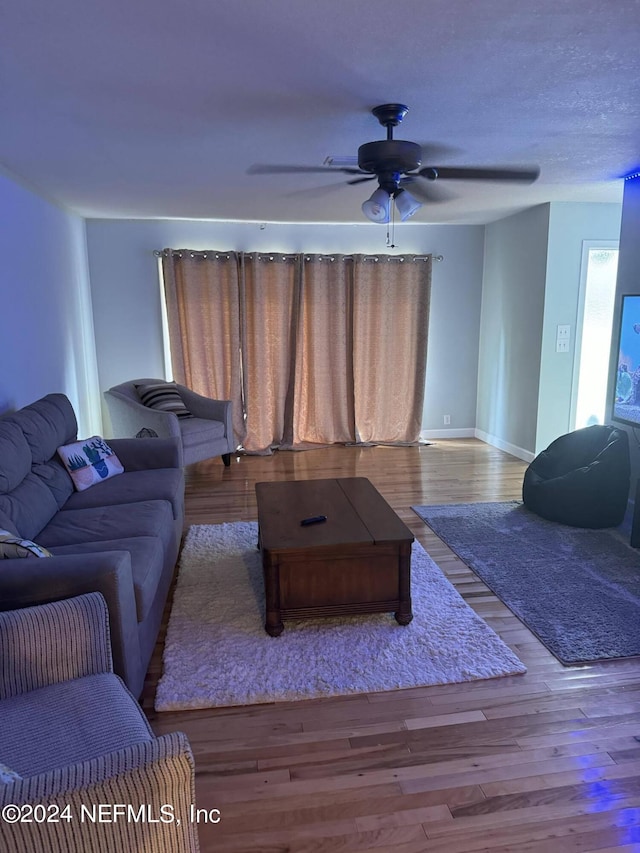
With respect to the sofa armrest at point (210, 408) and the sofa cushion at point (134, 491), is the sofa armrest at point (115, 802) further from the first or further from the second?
the sofa armrest at point (210, 408)

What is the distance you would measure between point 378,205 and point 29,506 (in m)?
2.17

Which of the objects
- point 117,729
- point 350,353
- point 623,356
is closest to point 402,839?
point 117,729

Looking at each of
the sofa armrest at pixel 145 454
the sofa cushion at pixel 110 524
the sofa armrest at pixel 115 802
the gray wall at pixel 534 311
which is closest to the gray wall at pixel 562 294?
the gray wall at pixel 534 311

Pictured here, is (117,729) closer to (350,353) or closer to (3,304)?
(3,304)

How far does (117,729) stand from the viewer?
1442 millimetres

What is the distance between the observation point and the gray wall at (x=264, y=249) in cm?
577

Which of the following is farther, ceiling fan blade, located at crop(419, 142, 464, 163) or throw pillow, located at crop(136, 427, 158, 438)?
throw pillow, located at crop(136, 427, 158, 438)

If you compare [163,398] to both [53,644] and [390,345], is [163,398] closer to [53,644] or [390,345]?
[390,345]

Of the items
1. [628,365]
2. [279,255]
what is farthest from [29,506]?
[279,255]

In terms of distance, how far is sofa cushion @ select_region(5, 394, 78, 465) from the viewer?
10.1 ft

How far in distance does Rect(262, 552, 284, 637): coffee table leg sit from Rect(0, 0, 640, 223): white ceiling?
6.44 feet

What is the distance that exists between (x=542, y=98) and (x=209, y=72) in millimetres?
1399

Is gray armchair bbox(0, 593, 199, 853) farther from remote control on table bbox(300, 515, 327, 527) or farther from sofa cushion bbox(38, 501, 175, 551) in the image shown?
remote control on table bbox(300, 515, 327, 527)

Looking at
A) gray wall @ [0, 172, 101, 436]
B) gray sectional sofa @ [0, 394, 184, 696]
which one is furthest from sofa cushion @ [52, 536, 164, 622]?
gray wall @ [0, 172, 101, 436]
